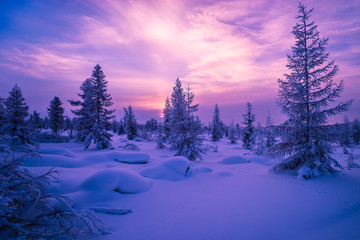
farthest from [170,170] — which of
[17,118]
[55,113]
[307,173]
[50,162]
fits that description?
[55,113]

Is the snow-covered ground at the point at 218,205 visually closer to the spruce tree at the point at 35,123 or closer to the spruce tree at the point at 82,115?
the spruce tree at the point at 35,123

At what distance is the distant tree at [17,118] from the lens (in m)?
16.9

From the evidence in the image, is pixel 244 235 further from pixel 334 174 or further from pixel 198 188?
pixel 334 174

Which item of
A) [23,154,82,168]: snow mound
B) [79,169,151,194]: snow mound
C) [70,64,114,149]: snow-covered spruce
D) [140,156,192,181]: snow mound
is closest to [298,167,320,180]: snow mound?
[140,156,192,181]: snow mound

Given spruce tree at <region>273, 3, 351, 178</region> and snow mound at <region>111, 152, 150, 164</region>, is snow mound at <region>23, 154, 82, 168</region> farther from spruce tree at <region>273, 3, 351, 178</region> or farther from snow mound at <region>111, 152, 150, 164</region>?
spruce tree at <region>273, 3, 351, 178</region>

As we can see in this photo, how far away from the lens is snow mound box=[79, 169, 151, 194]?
5.69m

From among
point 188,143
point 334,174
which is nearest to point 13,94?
point 188,143

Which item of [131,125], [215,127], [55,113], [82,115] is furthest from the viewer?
[215,127]

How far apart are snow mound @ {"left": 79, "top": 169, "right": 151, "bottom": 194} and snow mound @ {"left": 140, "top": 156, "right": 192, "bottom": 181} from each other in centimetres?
185

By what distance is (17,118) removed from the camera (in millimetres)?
17344

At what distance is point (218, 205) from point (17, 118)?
23.2 meters

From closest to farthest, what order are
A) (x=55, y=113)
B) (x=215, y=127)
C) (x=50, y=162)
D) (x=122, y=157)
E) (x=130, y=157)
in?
(x=50, y=162) < (x=122, y=157) < (x=130, y=157) < (x=55, y=113) < (x=215, y=127)

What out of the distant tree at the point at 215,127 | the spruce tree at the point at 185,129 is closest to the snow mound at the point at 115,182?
the spruce tree at the point at 185,129

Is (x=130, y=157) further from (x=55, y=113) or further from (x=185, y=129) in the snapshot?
(x=55, y=113)
